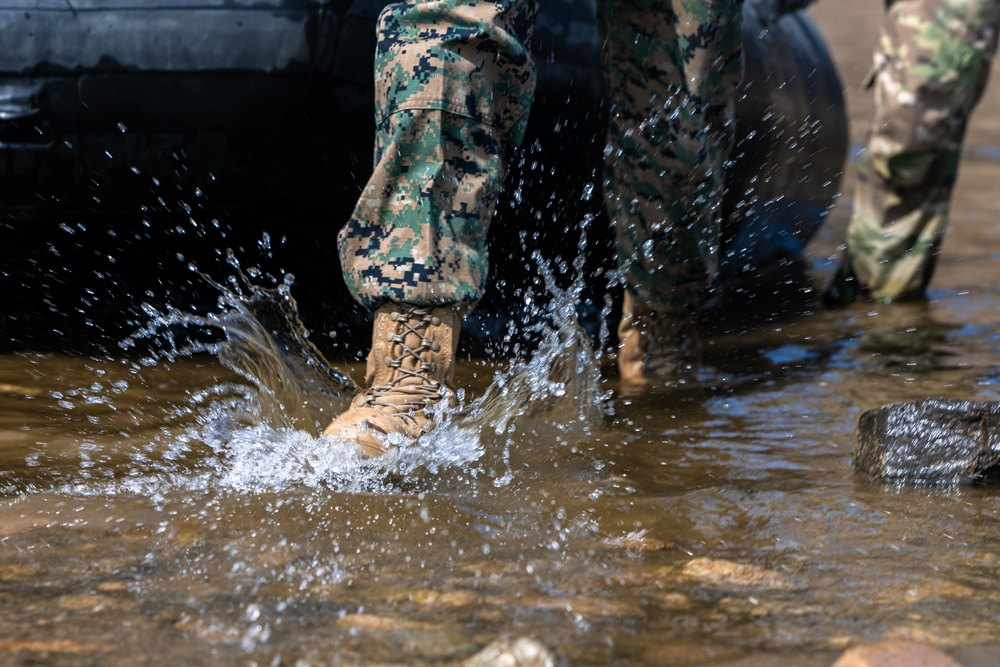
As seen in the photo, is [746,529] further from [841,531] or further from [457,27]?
[457,27]

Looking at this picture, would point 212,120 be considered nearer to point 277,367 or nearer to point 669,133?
point 277,367

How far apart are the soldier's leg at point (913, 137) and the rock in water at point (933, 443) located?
1.60 m

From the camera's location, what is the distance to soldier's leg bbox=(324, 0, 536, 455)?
1856 millimetres

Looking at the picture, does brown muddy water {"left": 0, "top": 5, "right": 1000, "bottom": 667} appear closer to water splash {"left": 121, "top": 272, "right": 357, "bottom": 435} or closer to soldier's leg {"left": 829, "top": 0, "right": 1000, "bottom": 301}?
water splash {"left": 121, "top": 272, "right": 357, "bottom": 435}

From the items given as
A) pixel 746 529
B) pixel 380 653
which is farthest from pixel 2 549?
pixel 746 529

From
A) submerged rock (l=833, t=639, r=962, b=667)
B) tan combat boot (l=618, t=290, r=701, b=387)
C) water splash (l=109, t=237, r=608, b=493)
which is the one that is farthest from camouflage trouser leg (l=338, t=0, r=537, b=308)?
submerged rock (l=833, t=639, r=962, b=667)

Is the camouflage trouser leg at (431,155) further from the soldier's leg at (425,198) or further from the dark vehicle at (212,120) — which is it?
the dark vehicle at (212,120)

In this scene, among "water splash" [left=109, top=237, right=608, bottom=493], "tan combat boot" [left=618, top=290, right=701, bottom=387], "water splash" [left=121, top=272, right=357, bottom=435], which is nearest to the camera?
"water splash" [left=109, top=237, right=608, bottom=493]

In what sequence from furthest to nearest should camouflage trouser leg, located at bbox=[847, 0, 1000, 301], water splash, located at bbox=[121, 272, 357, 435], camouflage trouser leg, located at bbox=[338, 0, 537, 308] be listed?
camouflage trouser leg, located at bbox=[847, 0, 1000, 301] < water splash, located at bbox=[121, 272, 357, 435] < camouflage trouser leg, located at bbox=[338, 0, 537, 308]

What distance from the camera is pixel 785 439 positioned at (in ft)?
7.16

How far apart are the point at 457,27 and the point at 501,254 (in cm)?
100

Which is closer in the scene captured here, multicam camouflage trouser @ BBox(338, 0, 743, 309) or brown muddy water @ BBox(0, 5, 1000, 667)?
brown muddy water @ BBox(0, 5, 1000, 667)

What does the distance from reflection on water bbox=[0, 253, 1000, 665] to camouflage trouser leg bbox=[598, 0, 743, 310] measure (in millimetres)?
268

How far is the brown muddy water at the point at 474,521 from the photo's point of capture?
4.10 ft
